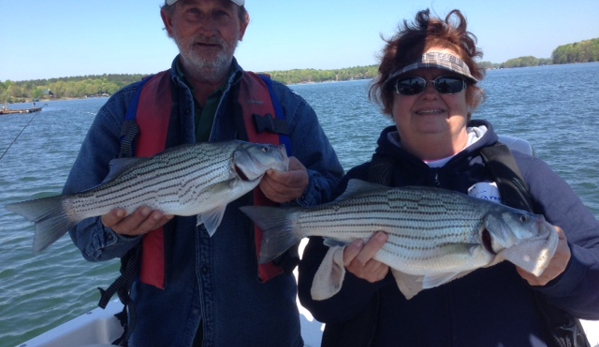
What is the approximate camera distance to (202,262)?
10.5 feet

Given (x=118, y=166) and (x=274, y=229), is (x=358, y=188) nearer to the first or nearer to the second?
(x=274, y=229)

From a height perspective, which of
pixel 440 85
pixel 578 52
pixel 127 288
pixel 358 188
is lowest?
pixel 127 288

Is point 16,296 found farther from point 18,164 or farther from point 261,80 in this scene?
point 18,164

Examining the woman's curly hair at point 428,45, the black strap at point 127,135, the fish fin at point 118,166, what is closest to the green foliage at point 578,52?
the woman's curly hair at point 428,45

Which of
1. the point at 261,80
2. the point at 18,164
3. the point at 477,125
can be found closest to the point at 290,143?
the point at 261,80

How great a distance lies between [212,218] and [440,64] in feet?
5.80

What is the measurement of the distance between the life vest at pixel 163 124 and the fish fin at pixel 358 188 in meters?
0.66

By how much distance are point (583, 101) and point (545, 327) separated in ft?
112

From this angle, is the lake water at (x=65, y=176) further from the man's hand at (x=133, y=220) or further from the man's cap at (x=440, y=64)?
the man's hand at (x=133, y=220)

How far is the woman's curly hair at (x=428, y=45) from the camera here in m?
3.14

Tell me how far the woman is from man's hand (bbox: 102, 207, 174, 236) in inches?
40.3

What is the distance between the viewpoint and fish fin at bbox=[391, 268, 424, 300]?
2.70m

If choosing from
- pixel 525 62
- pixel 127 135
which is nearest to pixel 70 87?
pixel 127 135

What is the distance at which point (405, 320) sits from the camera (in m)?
2.79
